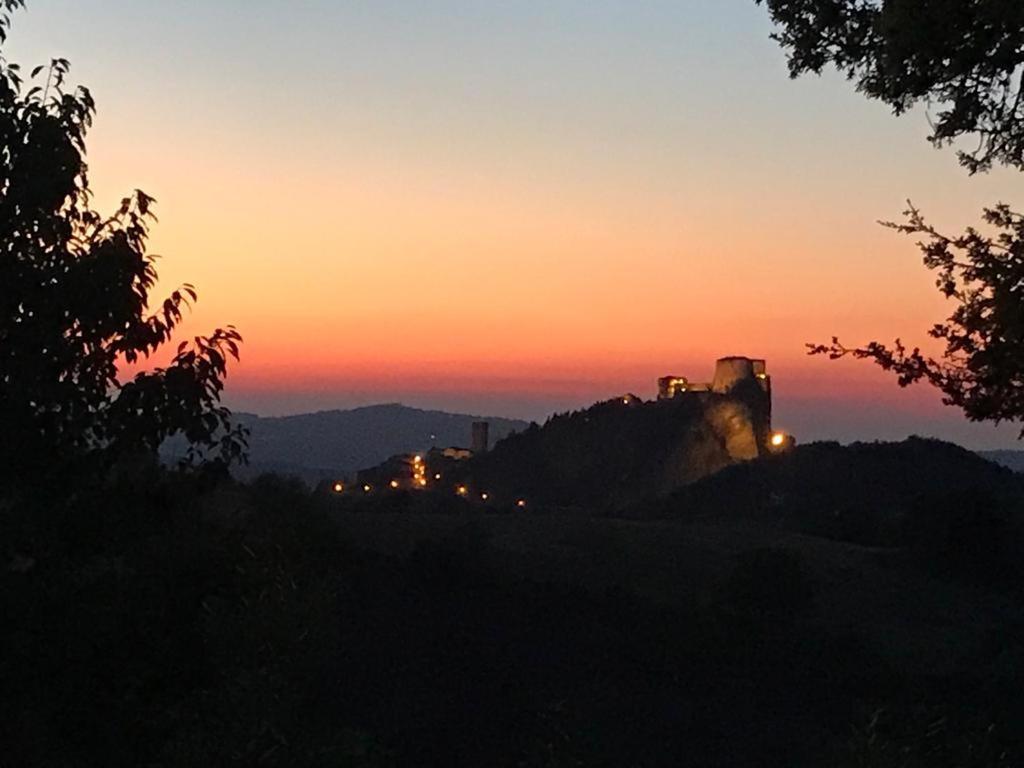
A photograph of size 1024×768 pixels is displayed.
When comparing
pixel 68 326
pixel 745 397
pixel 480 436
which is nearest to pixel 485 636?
pixel 68 326

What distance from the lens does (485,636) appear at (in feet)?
86.0

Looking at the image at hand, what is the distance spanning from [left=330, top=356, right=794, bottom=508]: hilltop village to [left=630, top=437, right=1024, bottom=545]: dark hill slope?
592cm

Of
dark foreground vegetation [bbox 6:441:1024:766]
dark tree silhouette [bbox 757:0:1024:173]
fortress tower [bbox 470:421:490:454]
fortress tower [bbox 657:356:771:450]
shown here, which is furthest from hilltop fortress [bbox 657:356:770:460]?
dark tree silhouette [bbox 757:0:1024:173]

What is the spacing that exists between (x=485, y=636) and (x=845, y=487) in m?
50.5

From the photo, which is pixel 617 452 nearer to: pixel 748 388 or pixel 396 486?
pixel 748 388

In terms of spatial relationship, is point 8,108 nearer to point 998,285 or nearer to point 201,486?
point 201,486

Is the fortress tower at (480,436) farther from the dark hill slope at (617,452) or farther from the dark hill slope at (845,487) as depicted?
the dark hill slope at (845,487)

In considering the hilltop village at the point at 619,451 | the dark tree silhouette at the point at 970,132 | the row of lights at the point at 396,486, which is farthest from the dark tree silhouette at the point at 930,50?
the hilltop village at the point at 619,451

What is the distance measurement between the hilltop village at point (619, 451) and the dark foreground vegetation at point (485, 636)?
24682 millimetres

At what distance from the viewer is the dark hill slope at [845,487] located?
54.3m

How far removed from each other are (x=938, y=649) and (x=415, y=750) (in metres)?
21.3

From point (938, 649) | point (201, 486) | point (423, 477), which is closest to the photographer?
point (201, 486)

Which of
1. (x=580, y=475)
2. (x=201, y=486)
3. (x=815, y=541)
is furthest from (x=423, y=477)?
(x=201, y=486)

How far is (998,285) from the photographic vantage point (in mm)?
6598
